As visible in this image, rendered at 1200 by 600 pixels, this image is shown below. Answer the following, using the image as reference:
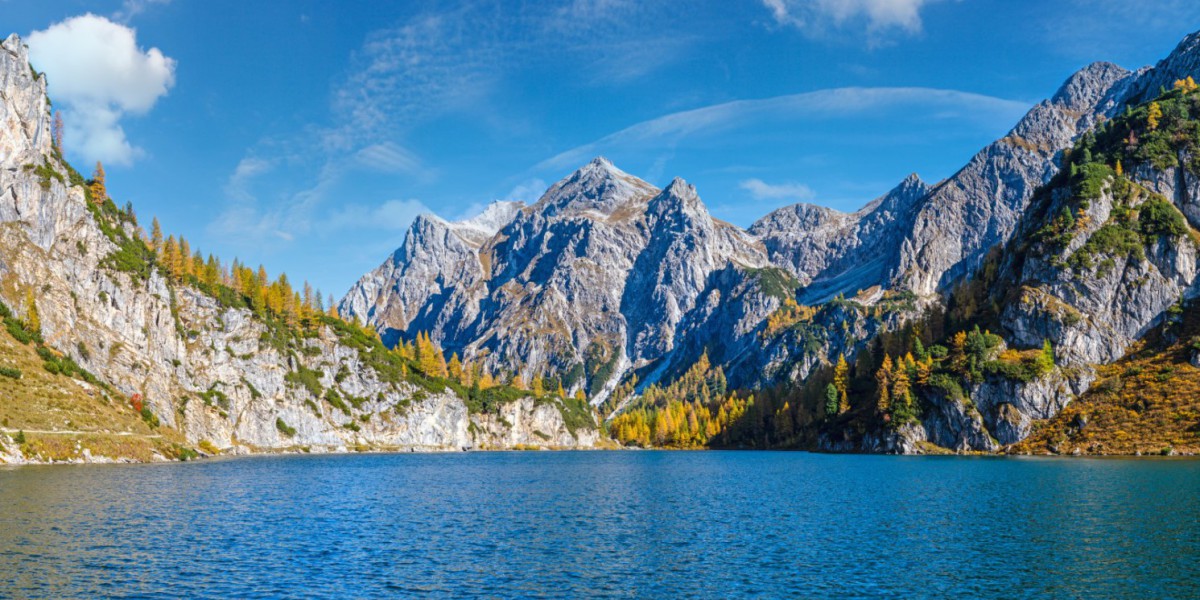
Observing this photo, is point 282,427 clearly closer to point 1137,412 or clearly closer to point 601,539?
point 601,539

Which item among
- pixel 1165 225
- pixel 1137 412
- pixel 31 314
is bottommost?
pixel 1137 412

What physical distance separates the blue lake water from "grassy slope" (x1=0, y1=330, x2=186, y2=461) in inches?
746

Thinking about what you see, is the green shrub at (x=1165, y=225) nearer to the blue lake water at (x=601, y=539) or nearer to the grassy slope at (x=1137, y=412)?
the grassy slope at (x=1137, y=412)

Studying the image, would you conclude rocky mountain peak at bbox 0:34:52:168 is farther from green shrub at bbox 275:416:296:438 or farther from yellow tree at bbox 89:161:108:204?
green shrub at bbox 275:416:296:438

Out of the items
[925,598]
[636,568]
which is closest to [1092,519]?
[925,598]

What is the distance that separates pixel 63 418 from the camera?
4769 inches

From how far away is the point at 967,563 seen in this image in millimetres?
44281

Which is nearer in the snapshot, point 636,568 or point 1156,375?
point 636,568

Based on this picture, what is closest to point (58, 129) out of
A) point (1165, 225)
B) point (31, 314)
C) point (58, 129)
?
point (58, 129)

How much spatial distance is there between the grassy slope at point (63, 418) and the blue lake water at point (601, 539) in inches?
746

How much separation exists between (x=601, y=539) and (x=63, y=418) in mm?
110921

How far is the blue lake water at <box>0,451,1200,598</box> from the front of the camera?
A: 39000 millimetres

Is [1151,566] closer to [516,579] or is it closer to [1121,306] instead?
[516,579]

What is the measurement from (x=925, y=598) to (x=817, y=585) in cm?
543
